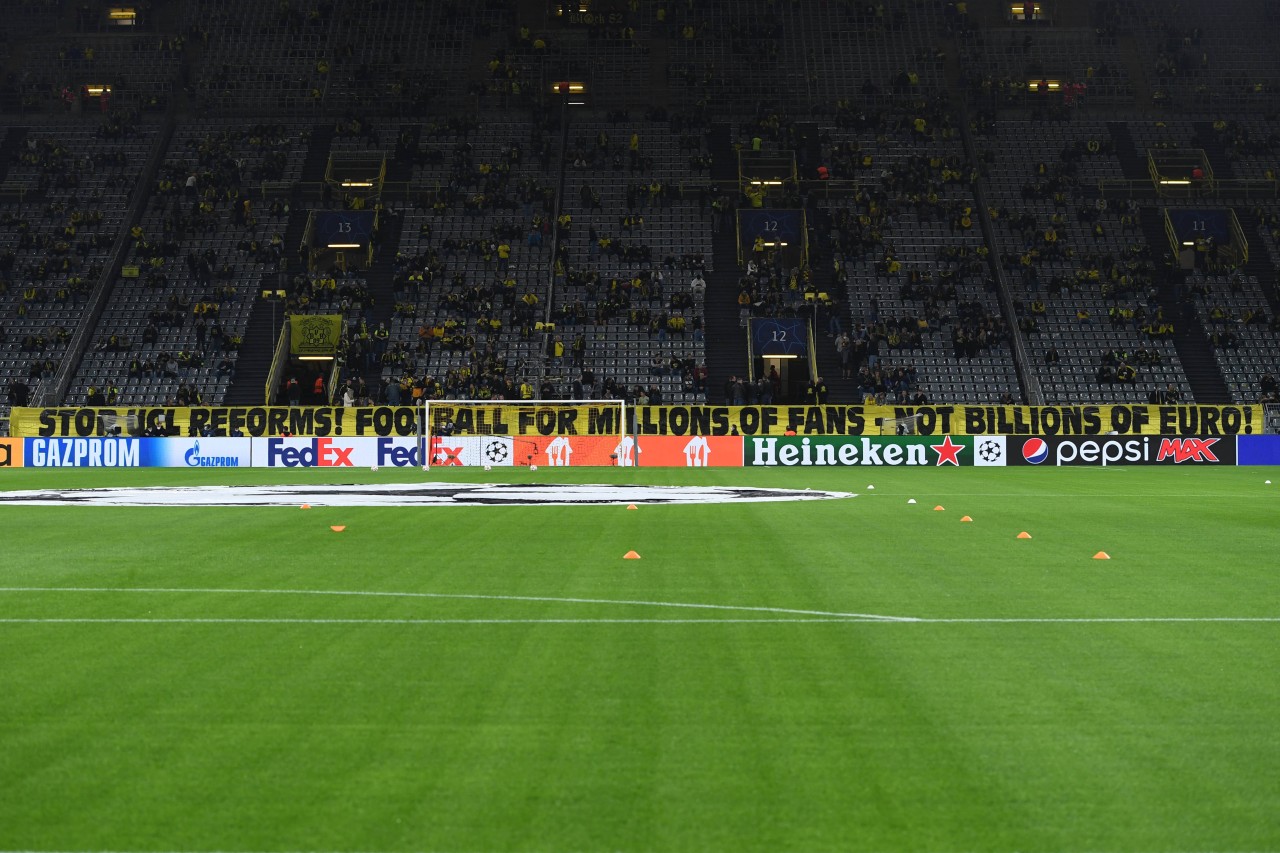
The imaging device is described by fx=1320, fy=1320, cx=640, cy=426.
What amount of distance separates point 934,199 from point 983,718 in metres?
56.8

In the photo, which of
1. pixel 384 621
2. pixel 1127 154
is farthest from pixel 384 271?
pixel 384 621

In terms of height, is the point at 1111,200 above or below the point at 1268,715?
above

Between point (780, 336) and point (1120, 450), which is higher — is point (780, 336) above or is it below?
above

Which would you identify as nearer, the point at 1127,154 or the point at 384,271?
the point at 384,271

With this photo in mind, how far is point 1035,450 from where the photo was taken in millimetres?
43469

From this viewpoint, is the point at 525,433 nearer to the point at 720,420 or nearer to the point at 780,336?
the point at 720,420

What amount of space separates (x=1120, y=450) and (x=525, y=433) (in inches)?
780

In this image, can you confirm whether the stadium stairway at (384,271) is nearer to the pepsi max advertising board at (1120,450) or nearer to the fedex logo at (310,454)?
the fedex logo at (310,454)

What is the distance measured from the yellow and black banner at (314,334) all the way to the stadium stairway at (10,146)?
19.4 meters

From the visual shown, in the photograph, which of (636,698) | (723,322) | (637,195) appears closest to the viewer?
(636,698)

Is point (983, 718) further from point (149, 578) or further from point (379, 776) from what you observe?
point (149, 578)

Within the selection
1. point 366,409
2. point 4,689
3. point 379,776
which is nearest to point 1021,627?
point 379,776

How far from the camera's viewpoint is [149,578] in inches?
484

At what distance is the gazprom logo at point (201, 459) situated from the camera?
43250mm
